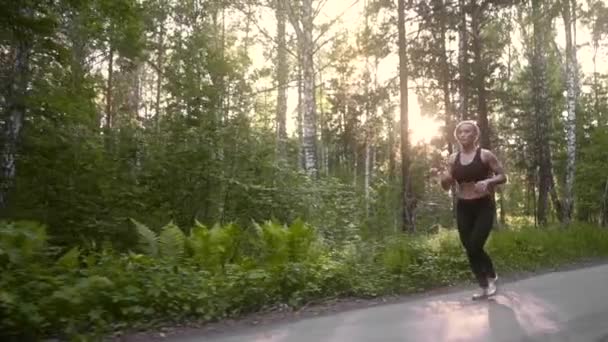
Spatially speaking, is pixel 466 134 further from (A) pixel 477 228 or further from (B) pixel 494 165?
(A) pixel 477 228

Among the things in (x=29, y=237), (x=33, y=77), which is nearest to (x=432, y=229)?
(x=33, y=77)

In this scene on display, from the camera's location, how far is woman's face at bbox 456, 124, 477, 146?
6.61 metres

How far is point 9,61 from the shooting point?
39.2 feet

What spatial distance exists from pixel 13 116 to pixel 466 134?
9063 mm

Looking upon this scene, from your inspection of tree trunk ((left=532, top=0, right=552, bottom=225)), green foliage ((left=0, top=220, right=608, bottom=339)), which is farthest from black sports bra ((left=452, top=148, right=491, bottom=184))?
tree trunk ((left=532, top=0, right=552, bottom=225))

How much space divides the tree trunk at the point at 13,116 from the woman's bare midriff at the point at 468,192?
28.0 ft

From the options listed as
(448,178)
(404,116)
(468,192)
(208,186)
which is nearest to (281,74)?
(404,116)

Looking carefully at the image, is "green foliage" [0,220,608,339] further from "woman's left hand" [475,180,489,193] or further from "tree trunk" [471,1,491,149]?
"tree trunk" [471,1,491,149]

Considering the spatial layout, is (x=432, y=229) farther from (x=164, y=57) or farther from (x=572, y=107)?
(x=164, y=57)

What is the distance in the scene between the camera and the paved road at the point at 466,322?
16.4ft

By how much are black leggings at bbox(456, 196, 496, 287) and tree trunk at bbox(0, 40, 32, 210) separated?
8.57m

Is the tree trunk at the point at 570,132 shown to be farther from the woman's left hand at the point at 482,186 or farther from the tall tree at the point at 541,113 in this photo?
the woman's left hand at the point at 482,186

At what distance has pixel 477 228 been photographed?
6.58 m

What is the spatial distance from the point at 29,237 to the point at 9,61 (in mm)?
7464
